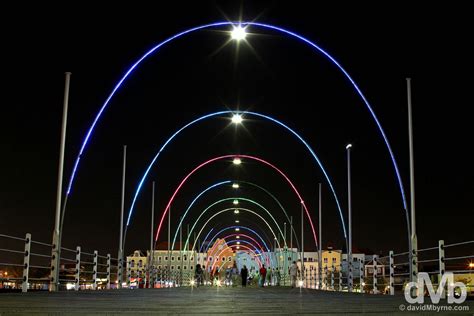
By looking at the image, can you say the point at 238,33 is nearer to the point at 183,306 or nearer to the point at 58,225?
the point at 58,225

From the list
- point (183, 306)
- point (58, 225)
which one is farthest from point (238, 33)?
point (183, 306)

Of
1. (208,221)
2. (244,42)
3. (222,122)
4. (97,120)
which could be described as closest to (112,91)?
(97,120)

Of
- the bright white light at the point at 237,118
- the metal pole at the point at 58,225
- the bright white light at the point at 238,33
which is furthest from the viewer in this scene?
the bright white light at the point at 237,118

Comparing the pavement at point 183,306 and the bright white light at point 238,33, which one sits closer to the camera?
the pavement at point 183,306

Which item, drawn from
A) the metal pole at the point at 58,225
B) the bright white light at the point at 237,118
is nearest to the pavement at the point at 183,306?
the metal pole at the point at 58,225

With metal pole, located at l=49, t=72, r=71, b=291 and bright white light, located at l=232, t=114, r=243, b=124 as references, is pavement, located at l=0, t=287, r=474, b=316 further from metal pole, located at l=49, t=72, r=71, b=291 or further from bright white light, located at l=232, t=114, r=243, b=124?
bright white light, located at l=232, t=114, r=243, b=124

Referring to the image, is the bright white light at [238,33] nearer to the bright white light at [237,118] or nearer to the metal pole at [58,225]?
the metal pole at [58,225]

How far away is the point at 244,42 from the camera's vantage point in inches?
1184

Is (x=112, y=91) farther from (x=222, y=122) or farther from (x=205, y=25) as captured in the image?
(x=222, y=122)

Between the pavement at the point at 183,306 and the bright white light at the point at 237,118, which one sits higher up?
the bright white light at the point at 237,118

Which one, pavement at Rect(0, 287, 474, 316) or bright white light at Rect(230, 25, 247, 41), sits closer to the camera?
pavement at Rect(0, 287, 474, 316)

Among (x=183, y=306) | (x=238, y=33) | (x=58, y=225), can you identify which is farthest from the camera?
(x=238, y=33)

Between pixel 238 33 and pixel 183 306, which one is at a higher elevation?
pixel 238 33

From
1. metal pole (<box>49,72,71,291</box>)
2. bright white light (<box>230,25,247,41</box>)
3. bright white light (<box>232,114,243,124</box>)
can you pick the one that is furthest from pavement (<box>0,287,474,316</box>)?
bright white light (<box>232,114,243,124</box>)
